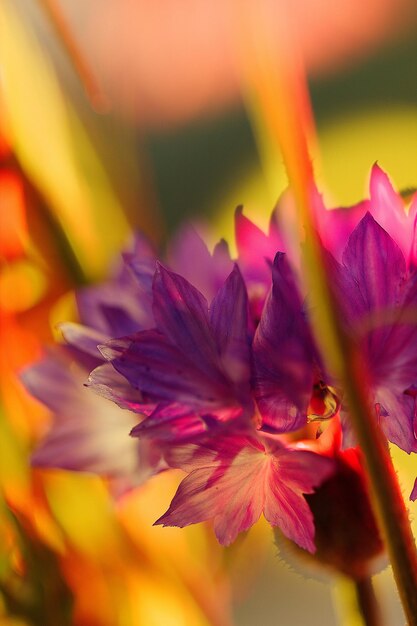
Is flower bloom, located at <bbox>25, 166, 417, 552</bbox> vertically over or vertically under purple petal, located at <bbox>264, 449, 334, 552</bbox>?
over

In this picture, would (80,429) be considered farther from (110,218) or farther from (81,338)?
(110,218)

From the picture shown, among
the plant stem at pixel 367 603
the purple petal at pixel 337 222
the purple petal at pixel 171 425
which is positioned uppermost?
the purple petal at pixel 337 222

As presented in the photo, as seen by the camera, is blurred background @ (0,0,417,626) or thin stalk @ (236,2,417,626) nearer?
thin stalk @ (236,2,417,626)

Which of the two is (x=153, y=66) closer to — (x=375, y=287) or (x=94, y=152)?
(x=94, y=152)

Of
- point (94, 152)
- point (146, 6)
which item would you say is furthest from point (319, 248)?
point (146, 6)

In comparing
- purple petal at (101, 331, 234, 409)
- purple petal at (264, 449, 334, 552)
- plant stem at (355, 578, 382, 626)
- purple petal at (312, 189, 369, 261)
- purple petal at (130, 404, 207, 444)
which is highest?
purple petal at (312, 189, 369, 261)

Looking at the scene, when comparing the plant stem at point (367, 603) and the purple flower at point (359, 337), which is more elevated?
the purple flower at point (359, 337)

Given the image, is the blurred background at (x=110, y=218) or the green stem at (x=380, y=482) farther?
the blurred background at (x=110, y=218)
